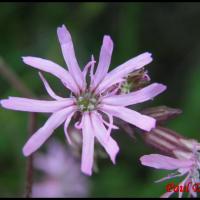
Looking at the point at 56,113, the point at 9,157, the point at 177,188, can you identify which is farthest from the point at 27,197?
the point at 9,157

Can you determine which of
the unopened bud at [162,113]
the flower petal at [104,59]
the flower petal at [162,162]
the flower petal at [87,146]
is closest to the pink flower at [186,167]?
the flower petal at [162,162]

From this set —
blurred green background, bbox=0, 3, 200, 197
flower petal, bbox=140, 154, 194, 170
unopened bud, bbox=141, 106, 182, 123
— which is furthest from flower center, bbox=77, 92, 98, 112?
blurred green background, bbox=0, 3, 200, 197

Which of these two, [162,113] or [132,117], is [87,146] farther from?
[162,113]

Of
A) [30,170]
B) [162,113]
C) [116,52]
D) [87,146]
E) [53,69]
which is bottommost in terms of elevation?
[30,170]

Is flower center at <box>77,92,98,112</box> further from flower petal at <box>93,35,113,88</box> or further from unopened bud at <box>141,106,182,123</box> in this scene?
unopened bud at <box>141,106,182,123</box>

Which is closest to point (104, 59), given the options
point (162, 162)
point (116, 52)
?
point (162, 162)

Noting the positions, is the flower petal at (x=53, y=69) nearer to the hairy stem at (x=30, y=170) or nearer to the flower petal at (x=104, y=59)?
the flower petal at (x=104, y=59)

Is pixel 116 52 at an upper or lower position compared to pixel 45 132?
upper
